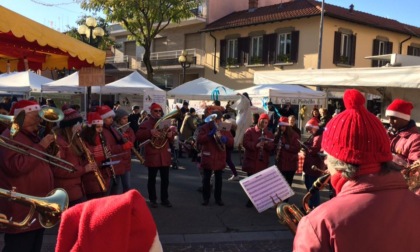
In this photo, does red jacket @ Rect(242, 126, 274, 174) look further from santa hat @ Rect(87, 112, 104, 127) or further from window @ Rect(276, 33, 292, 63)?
window @ Rect(276, 33, 292, 63)

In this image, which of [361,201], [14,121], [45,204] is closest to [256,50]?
[14,121]

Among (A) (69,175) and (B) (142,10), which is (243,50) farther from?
(A) (69,175)

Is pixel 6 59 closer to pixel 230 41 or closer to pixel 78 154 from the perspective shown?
pixel 78 154

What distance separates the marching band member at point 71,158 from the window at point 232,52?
21415 mm

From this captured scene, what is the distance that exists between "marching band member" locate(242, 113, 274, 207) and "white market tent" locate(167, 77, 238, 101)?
705cm

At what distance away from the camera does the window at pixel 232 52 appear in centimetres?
2555

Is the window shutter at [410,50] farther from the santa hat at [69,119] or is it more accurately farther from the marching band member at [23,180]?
the marching band member at [23,180]

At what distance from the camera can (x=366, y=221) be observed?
1554 mm

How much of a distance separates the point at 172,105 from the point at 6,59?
1098 cm

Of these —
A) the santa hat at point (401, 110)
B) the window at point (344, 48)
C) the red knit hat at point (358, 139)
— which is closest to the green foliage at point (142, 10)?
the window at point (344, 48)

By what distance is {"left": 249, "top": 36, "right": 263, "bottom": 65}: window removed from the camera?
79.4ft

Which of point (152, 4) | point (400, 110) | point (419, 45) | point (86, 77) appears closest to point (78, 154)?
point (86, 77)

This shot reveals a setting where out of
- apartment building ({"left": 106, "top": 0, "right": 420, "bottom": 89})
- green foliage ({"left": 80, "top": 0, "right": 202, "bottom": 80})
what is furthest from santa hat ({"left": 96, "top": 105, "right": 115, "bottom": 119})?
green foliage ({"left": 80, "top": 0, "right": 202, "bottom": 80})

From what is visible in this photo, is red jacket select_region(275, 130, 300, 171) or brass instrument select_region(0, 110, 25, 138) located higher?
brass instrument select_region(0, 110, 25, 138)
